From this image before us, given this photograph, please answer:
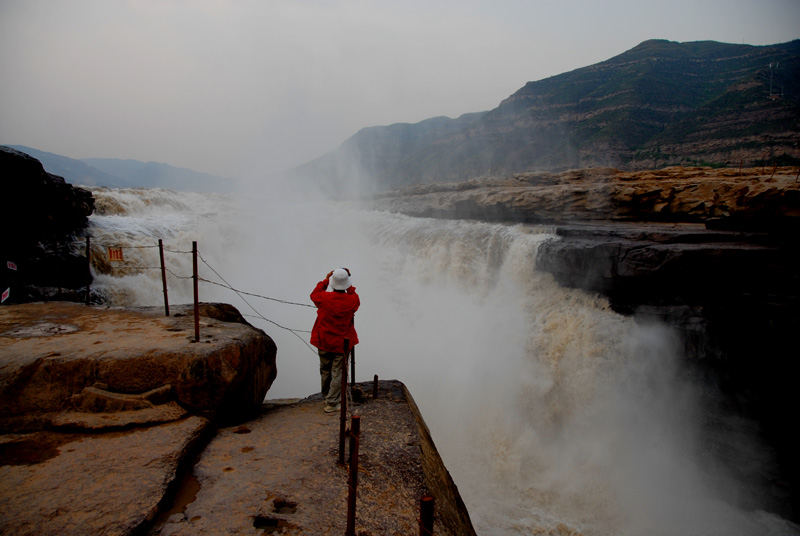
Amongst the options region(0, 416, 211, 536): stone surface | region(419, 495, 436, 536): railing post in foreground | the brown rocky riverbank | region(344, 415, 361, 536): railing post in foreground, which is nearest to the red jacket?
the brown rocky riverbank

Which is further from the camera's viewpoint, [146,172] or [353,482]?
[146,172]

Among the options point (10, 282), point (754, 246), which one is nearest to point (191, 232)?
point (10, 282)

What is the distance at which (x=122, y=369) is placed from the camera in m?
3.96

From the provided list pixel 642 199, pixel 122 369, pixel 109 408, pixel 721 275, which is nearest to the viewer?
pixel 109 408

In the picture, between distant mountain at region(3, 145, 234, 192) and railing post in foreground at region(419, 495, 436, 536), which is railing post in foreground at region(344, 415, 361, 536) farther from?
distant mountain at region(3, 145, 234, 192)

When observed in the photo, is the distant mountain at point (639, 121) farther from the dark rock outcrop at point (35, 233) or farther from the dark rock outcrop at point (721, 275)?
the dark rock outcrop at point (35, 233)

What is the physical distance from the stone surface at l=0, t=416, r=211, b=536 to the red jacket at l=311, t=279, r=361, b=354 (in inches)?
57.8

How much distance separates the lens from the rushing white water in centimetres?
666

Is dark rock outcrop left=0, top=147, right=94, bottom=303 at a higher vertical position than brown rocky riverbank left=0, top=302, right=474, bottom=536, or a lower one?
higher

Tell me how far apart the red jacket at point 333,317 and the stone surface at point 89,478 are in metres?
1.47

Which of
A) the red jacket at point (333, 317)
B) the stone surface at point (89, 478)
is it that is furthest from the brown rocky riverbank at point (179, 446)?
the red jacket at point (333, 317)

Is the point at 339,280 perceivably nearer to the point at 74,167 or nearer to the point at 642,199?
the point at 642,199

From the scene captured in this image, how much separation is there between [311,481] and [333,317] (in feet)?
5.35

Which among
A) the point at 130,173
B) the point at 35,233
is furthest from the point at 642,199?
the point at 130,173
